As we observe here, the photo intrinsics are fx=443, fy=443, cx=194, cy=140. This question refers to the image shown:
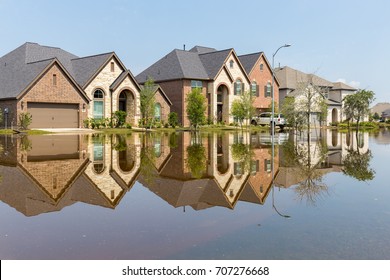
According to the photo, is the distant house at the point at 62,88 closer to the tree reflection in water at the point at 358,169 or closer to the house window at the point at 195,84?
the house window at the point at 195,84

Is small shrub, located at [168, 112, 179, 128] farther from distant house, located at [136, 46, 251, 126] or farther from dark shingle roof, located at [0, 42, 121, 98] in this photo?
dark shingle roof, located at [0, 42, 121, 98]

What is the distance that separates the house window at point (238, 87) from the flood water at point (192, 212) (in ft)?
181

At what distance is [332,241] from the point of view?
6.66 m

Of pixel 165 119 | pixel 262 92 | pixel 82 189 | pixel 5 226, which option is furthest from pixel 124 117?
pixel 5 226

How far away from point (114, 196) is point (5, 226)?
3.10m

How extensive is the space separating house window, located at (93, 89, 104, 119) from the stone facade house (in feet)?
90.9

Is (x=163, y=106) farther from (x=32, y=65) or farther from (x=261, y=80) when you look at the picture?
(x=261, y=80)

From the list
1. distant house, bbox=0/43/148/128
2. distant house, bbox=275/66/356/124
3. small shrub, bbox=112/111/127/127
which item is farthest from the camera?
distant house, bbox=275/66/356/124

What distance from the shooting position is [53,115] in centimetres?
5019

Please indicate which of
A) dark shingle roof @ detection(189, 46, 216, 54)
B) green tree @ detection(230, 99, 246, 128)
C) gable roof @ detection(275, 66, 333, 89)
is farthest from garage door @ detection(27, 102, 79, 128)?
gable roof @ detection(275, 66, 333, 89)

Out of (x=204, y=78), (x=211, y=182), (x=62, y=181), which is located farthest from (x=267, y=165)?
(x=204, y=78)

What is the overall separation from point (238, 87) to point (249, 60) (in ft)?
25.6

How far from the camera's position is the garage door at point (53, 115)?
4847 cm

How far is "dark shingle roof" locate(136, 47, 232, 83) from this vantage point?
2554 inches
